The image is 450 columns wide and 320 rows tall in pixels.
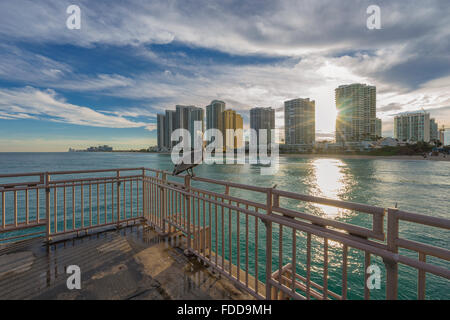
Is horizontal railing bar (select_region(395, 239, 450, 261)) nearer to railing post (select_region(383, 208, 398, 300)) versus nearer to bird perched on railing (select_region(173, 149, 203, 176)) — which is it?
railing post (select_region(383, 208, 398, 300))

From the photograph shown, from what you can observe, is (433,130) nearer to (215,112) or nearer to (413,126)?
(413,126)

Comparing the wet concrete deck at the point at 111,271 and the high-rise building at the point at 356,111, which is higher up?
the high-rise building at the point at 356,111

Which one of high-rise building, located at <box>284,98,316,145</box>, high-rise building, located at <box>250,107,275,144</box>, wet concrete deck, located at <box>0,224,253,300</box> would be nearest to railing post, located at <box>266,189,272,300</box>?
wet concrete deck, located at <box>0,224,253,300</box>

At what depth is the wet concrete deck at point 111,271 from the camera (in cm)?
267

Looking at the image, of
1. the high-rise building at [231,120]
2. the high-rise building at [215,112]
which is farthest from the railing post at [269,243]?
the high-rise building at [215,112]

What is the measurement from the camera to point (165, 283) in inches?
112

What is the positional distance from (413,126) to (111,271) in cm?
17326

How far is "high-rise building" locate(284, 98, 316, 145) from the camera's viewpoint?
119 metres

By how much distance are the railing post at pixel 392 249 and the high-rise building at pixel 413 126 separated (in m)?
158

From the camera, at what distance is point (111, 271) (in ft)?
10.4

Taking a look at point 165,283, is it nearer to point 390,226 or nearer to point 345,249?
point 345,249

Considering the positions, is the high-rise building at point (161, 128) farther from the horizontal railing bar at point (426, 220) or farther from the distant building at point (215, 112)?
the horizontal railing bar at point (426, 220)
